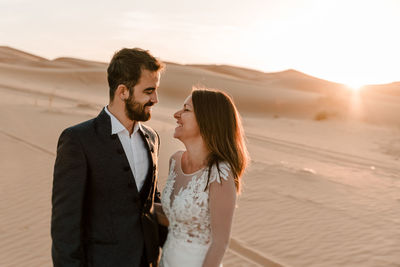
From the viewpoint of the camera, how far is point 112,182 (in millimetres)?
2514

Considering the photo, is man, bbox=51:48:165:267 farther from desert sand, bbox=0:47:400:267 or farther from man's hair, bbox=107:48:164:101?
desert sand, bbox=0:47:400:267

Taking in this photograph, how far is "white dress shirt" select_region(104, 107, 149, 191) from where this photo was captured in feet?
8.62

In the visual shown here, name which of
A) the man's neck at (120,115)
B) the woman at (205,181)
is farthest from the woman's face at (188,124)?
the man's neck at (120,115)

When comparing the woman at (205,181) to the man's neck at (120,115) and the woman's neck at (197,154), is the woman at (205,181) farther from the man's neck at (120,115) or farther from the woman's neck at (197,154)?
the man's neck at (120,115)

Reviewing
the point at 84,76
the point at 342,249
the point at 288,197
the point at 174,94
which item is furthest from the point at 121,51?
the point at 84,76

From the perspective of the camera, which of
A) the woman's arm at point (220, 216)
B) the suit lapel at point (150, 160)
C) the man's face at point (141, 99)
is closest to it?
the woman's arm at point (220, 216)

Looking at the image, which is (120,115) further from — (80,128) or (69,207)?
(69,207)

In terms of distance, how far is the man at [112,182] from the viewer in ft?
7.88

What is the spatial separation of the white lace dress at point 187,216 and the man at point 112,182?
20 cm

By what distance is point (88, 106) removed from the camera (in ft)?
74.9

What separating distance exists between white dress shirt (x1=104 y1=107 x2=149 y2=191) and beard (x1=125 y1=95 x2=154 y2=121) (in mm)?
99

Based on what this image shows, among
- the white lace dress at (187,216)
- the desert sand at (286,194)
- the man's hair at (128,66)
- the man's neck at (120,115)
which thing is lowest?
the desert sand at (286,194)

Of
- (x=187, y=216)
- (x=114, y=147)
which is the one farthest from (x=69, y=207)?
(x=187, y=216)

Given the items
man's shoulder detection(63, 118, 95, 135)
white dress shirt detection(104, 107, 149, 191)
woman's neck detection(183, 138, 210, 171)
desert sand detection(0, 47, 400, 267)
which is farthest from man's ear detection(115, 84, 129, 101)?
desert sand detection(0, 47, 400, 267)
